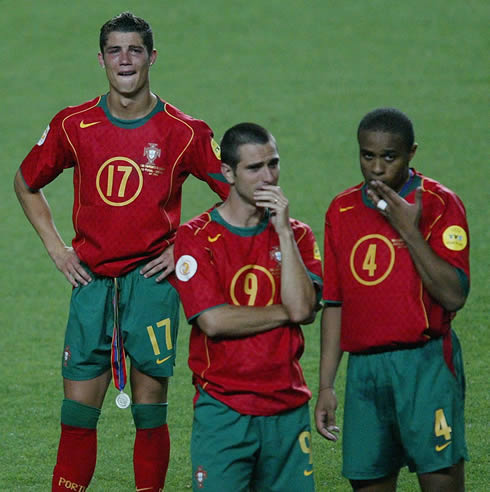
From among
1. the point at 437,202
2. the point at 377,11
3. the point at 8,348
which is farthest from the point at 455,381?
the point at 377,11

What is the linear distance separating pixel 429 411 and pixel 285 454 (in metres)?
0.46

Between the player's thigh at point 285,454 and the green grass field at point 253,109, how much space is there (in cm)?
154

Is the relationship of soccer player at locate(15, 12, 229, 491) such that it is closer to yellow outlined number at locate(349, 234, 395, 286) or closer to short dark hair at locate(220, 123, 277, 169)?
short dark hair at locate(220, 123, 277, 169)

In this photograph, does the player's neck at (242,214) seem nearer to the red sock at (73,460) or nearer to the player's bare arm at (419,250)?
the player's bare arm at (419,250)

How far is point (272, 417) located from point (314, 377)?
122 inches

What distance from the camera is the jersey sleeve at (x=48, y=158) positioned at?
4.45 meters

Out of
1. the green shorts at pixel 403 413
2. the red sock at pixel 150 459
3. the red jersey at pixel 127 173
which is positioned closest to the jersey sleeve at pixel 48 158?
the red jersey at pixel 127 173

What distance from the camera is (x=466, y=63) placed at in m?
13.8

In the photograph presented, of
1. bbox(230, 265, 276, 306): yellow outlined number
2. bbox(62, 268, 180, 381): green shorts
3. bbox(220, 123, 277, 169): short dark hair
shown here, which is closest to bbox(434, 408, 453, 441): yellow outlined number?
bbox(230, 265, 276, 306): yellow outlined number

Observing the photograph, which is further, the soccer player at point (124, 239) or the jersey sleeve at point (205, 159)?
the jersey sleeve at point (205, 159)

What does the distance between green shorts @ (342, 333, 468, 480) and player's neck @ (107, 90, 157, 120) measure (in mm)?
1379

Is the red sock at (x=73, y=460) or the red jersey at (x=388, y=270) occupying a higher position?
the red jersey at (x=388, y=270)

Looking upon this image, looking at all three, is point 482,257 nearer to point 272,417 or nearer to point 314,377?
point 314,377

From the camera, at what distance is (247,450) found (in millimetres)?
3533
